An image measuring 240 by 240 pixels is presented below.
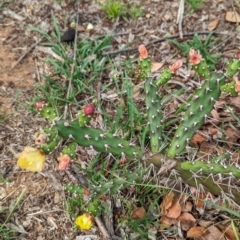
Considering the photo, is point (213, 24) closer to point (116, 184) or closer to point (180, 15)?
point (180, 15)

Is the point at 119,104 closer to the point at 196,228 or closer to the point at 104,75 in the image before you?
the point at 104,75

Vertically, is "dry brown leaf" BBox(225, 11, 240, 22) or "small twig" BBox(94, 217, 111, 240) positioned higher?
"dry brown leaf" BBox(225, 11, 240, 22)

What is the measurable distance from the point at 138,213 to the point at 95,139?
67 cm

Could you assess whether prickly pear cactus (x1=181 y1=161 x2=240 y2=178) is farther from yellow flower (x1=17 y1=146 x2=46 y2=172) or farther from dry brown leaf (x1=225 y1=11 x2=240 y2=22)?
dry brown leaf (x1=225 y1=11 x2=240 y2=22)

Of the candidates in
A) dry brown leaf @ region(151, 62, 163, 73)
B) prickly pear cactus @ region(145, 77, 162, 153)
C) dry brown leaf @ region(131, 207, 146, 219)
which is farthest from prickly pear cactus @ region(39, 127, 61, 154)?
dry brown leaf @ region(151, 62, 163, 73)

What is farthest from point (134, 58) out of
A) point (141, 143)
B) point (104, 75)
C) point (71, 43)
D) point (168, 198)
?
point (168, 198)

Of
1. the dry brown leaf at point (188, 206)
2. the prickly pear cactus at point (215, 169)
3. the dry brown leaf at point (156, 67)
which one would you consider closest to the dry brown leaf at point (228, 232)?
the dry brown leaf at point (188, 206)

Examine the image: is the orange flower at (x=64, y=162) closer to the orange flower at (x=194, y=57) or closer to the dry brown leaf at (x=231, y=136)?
the orange flower at (x=194, y=57)

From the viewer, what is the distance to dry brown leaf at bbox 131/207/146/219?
117 inches

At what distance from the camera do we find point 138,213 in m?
2.99

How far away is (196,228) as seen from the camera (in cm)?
294

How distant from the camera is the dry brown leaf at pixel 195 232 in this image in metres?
2.92

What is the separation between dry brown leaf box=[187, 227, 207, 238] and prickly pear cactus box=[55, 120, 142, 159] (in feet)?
1.92

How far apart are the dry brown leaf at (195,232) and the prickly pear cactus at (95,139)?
585 millimetres
